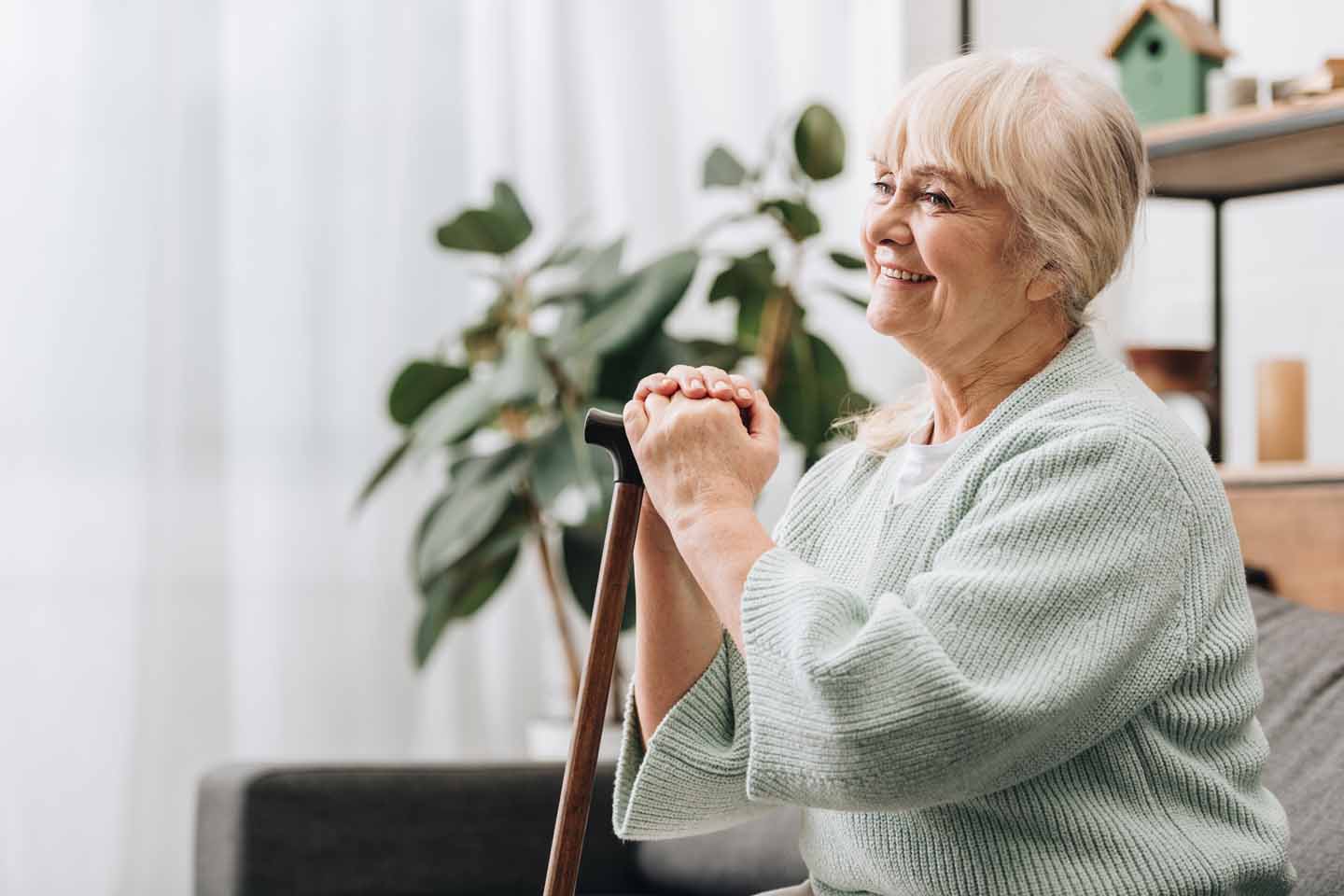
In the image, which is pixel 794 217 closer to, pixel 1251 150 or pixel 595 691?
pixel 1251 150

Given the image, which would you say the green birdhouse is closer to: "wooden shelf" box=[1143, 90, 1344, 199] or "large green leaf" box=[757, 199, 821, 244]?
"wooden shelf" box=[1143, 90, 1344, 199]

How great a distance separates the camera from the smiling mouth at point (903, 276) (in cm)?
124

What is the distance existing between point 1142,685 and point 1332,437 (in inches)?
63.2

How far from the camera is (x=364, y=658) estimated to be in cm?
300

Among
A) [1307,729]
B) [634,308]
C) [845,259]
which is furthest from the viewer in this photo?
[845,259]

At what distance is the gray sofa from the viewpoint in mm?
1858

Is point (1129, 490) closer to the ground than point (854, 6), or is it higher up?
closer to the ground

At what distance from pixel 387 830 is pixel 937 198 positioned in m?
1.15

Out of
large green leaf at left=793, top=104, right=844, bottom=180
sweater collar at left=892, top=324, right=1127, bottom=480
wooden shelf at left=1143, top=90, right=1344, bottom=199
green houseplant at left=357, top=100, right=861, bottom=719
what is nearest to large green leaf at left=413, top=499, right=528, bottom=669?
green houseplant at left=357, top=100, right=861, bottom=719

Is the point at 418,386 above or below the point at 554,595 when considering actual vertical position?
above

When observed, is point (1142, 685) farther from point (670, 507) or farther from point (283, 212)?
point (283, 212)

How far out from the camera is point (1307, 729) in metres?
1.52

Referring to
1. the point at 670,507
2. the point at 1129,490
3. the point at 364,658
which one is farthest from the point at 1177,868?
the point at 364,658

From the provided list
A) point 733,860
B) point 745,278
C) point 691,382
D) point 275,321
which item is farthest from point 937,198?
point 275,321
